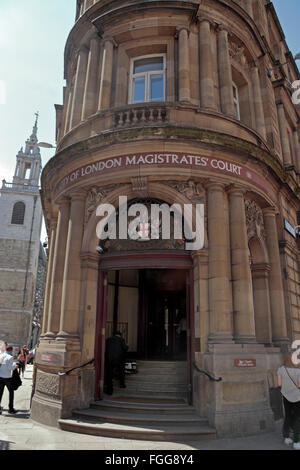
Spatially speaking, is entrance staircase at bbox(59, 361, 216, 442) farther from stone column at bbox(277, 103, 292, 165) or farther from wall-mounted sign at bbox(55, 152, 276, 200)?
stone column at bbox(277, 103, 292, 165)

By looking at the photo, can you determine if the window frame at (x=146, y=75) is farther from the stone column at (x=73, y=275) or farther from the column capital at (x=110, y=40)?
the stone column at (x=73, y=275)

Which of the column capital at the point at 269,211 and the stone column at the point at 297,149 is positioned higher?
the stone column at the point at 297,149

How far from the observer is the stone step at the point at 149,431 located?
23.2 feet

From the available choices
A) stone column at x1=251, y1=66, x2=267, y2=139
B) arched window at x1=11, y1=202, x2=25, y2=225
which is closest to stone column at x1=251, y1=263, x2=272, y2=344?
stone column at x1=251, y1=66, x2=267, y2=139

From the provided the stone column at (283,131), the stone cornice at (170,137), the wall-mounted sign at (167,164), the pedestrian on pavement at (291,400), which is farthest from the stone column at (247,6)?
the pedestrian on pavement at (291,400)

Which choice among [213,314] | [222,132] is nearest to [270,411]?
[213,314]

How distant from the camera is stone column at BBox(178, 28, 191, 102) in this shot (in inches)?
405

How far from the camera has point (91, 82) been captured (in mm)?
11648

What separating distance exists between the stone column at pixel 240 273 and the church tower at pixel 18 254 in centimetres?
5010

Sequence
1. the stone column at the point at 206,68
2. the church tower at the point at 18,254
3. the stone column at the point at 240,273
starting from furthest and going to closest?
the church tower at the point at 18,254, the stone column at the point at 206,68, the stone column at the point at 240,273

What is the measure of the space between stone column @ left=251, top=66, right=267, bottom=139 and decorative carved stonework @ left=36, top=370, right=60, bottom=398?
32.5 ft

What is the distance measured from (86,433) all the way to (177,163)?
661 centimetres

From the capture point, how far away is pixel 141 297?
14.0 m

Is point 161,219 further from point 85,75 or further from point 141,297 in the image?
point 85,75
